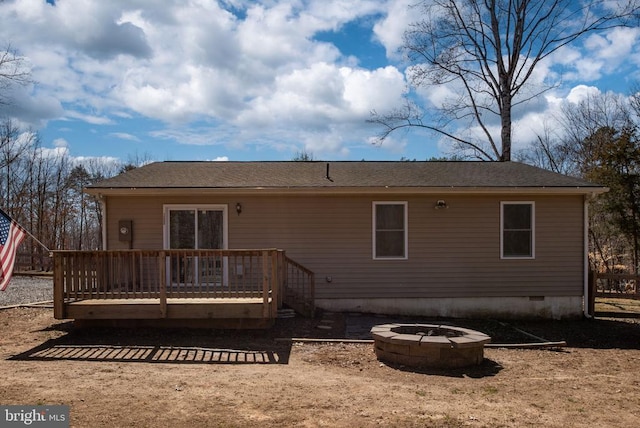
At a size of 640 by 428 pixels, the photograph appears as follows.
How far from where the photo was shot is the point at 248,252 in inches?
318

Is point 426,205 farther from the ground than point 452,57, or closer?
closer

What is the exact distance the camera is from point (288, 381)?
579 cm

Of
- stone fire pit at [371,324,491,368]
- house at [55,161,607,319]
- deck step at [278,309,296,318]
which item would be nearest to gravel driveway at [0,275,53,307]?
house at [55,161,607,319]

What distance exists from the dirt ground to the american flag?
114cm

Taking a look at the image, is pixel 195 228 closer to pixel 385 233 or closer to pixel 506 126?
pixel 385 233

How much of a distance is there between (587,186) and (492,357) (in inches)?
209

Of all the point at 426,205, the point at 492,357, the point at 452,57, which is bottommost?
the point at 492,357

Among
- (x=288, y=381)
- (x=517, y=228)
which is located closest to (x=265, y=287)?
(x=288, y=381)

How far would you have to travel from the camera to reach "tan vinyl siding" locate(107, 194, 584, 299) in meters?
10.6

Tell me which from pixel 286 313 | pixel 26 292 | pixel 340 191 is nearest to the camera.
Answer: pixel 286 313

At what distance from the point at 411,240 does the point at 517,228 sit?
2.45m

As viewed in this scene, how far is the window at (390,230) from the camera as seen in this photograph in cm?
1089

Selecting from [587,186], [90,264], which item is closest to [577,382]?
[587,186]

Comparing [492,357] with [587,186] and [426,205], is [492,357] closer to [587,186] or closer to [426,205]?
[426,205]
